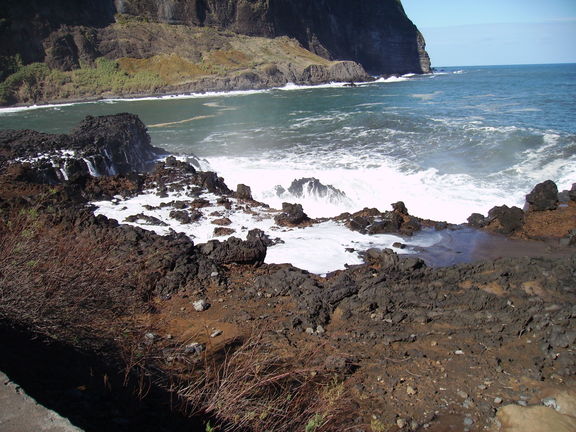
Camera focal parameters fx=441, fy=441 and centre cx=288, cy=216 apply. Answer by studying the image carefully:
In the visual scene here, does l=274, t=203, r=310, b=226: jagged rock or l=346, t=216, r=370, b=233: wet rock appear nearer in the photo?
l=346, t=216, r=370, b=233: wet rock

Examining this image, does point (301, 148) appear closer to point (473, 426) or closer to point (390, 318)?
point (390, 318)

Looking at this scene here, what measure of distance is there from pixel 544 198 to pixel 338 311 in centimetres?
749

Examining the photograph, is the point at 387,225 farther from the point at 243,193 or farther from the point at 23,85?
the point at 23,85

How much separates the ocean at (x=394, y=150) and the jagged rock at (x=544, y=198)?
4.33 feet

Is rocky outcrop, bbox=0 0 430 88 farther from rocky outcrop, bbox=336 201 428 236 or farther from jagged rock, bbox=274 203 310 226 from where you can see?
rocky outcrop, bbox=336 201 428 236

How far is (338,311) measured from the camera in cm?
606

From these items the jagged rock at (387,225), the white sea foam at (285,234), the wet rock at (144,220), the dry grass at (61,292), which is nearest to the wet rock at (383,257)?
the white sea foam at (285,234)

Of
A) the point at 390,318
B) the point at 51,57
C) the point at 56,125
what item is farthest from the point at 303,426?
the point at 51,57

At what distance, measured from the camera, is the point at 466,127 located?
2220 cm

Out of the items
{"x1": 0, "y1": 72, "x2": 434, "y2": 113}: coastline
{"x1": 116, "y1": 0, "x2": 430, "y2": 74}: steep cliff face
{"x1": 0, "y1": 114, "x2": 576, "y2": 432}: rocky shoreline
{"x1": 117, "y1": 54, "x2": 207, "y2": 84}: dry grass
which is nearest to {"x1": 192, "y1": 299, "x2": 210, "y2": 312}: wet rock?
{"x1": 0, "y1": 114, "x2": 576, "y2": 432}: rocky shoreline

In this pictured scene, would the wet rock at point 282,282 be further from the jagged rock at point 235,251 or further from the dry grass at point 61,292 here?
the dry grass at point 61,292

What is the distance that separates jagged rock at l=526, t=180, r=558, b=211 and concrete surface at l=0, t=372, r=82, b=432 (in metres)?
11.3

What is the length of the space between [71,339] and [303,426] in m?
1.92

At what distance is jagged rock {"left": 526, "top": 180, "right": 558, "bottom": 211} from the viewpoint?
10695mm
